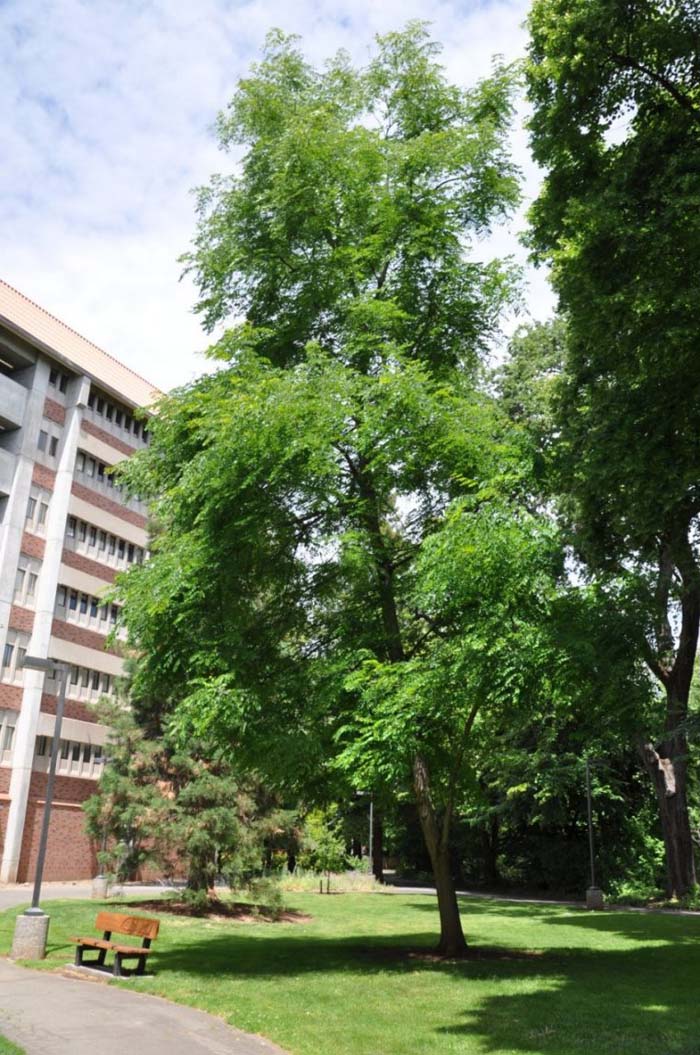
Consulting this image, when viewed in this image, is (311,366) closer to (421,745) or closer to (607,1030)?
(421,745)

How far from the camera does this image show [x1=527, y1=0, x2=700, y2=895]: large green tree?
12320mm

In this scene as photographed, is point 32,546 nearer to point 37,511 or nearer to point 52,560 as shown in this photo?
point 52,560

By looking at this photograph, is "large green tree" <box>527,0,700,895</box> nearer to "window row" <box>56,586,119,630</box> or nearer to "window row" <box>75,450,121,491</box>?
"window row" <box>56,586,119,630</box>

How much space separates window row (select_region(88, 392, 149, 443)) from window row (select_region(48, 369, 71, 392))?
1814mm

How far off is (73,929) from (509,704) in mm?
11076

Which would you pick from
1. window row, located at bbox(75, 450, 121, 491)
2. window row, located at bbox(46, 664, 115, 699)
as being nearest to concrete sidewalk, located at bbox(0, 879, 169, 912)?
window row, located at bbox(46, 664, 115, 699)

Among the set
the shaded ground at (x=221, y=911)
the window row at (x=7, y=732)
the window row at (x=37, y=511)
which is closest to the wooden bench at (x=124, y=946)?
the shaded ground at (x=221, y=911)

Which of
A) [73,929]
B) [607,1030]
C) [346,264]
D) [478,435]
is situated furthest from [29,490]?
[607,1030]

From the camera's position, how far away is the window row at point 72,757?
3691 centimetres

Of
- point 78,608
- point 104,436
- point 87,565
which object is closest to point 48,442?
point 104,436

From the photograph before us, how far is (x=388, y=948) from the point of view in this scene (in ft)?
54.7

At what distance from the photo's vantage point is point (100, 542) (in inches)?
1647

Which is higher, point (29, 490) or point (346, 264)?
point (29, 490)

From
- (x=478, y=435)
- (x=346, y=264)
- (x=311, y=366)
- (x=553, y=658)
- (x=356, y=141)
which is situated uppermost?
(x=356, y=141)
